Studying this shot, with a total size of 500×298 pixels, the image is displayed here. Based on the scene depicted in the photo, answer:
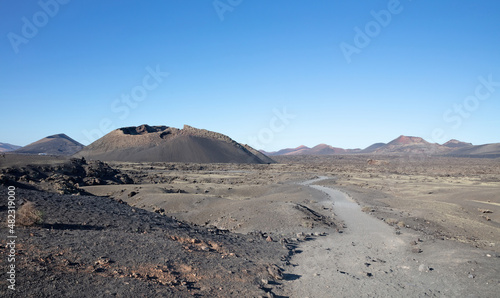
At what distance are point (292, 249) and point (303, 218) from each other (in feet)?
18.1

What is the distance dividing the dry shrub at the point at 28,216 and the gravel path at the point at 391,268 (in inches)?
297

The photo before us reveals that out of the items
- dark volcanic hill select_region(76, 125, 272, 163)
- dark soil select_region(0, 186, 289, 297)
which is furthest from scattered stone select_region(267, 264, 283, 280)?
dark volcanic hill select_region(76, 125, 272, 163)

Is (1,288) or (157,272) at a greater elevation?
(1,288)

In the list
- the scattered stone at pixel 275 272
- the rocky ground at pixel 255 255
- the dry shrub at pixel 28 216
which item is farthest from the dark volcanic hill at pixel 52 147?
the scattered stone at pixel 275 272

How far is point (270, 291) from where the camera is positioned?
7711 millimetres

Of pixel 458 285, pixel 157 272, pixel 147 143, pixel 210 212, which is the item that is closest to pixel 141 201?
pixel 210 212

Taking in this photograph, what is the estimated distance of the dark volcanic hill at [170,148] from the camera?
10338 centimetres

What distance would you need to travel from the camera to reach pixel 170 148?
107250 millimetres

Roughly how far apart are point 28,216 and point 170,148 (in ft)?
329

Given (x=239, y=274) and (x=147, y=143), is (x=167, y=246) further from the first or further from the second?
(x=147, y=143)

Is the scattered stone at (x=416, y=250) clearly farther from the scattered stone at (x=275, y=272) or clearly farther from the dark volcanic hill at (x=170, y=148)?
the dark volcanic hill at (x=170, y=148)

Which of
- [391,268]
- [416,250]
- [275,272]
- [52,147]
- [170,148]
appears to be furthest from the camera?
[52,147]

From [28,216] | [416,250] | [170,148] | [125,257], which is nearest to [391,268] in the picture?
[416,250]

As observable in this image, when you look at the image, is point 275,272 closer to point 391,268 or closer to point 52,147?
point 391,268
